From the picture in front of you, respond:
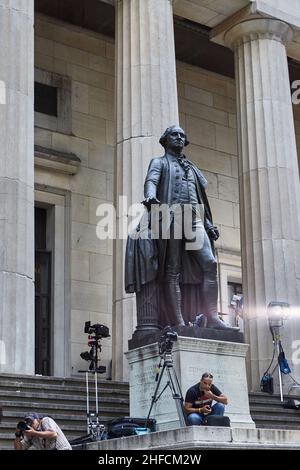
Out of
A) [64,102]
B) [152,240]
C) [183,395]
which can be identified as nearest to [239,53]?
[64,102]

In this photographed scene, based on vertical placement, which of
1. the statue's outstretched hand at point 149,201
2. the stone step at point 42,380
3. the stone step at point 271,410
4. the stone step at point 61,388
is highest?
the statue's outstretched hand at point 149,201

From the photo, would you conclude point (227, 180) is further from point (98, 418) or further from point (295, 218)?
point (98, 418)

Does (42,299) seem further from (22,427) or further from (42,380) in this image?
(22,427)

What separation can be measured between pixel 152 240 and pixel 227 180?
15.6 m

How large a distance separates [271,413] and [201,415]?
19.7 ft

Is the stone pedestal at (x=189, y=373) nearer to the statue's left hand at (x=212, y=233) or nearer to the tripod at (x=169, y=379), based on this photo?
the tripod at (x=169, y=379)

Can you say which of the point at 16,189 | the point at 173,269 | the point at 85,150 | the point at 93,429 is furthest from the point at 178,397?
the point at 85,150

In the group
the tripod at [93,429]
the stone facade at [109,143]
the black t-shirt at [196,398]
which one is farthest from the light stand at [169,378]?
the stone facade at [109,143]

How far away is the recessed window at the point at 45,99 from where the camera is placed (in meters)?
23.9

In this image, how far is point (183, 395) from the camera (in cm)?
1120

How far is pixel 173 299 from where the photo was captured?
11.8m

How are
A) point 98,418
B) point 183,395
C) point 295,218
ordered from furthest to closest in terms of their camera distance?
point 295,218, point 98,418, point 183,395

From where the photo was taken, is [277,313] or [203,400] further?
[277,313]

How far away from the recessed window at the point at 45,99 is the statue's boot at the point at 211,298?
42.9 ft
